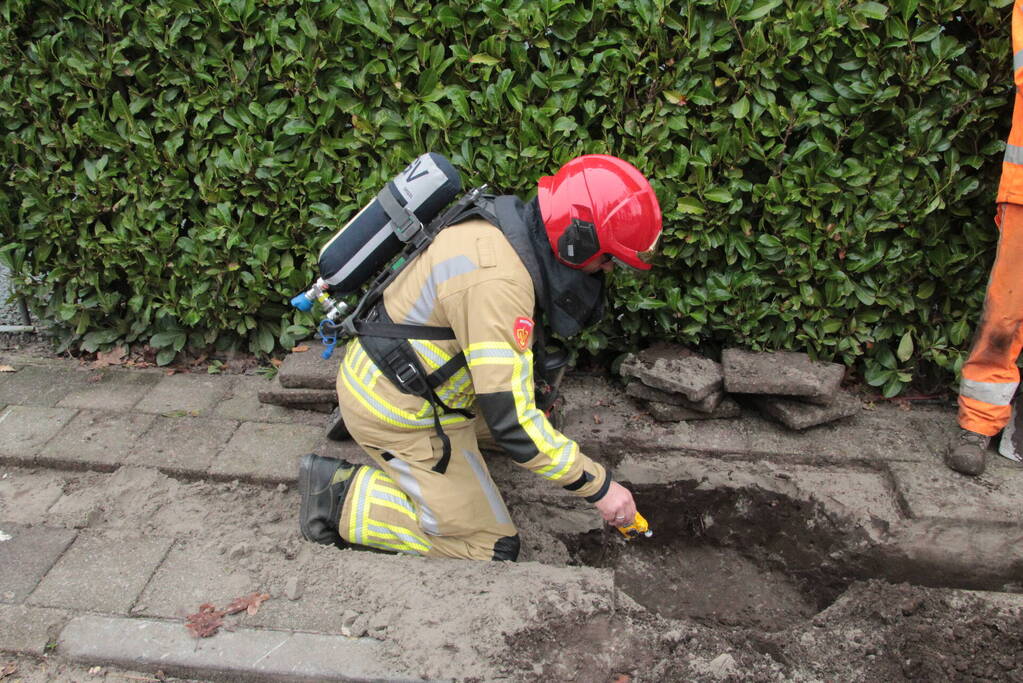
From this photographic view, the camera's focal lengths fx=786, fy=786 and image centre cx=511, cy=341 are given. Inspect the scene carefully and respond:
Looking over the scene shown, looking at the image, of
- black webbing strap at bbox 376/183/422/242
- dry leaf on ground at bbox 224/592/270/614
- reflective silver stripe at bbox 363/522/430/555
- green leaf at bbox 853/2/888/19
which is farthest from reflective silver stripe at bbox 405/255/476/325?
green leaf at bbox 853/2/888/19

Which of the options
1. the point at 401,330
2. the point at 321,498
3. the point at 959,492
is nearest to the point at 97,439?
the point at 321,498

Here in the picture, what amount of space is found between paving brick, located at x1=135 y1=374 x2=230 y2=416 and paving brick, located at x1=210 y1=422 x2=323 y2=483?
351 millimetres

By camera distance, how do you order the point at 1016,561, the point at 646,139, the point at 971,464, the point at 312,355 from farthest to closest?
the point at 312,355 → the point at 646,139 → the point at 971,464 → the point at 1016,561

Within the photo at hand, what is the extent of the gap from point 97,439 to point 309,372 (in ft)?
3.54

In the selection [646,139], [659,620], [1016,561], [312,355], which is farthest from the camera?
[312,355]

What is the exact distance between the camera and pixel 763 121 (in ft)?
12.4

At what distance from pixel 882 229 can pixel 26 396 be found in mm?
4547

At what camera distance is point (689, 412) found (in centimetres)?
403

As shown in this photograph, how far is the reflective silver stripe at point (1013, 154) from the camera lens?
329 centimetres

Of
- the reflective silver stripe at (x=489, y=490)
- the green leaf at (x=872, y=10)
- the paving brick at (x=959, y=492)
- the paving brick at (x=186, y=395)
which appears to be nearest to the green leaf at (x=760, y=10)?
the green leaf at (x=872, y=10)

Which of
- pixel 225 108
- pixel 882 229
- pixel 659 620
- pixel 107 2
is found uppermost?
pixel 107 2

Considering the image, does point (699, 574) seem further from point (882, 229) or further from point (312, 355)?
point (312, 355)

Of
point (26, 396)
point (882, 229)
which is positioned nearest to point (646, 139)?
point (882, 229)

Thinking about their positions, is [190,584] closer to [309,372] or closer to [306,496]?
[306,496]
